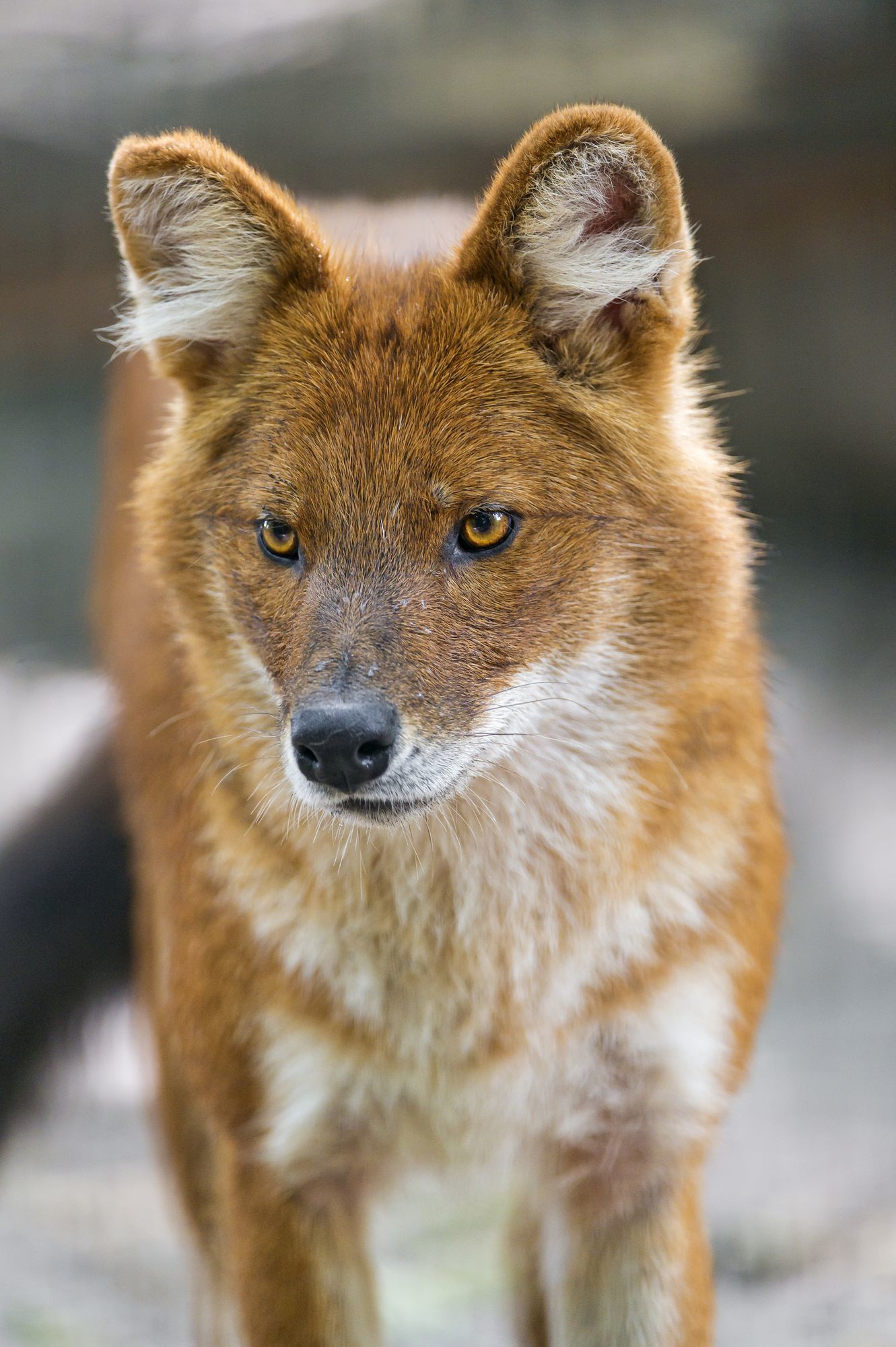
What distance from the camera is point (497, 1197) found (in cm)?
306

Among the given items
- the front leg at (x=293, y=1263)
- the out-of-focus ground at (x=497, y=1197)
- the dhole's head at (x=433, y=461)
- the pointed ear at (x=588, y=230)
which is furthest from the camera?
the out-of-focus ground at (x=497, y=1197)

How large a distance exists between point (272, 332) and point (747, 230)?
3363mm

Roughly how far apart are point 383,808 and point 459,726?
17 cm

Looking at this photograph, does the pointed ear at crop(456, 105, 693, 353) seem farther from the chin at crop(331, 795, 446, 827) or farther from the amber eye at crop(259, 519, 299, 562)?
the chin at crop(331, 795, 446, 827)

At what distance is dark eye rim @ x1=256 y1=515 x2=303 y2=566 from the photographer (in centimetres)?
239

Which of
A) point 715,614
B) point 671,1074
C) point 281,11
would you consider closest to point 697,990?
point 671,1074

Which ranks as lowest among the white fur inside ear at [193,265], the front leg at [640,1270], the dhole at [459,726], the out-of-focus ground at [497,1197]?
the out-of-focus ground at [497,1197]

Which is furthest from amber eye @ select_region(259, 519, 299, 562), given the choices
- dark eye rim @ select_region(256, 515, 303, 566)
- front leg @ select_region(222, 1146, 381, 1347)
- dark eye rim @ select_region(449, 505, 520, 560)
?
front leg @ select_region(222, 1146, 381, 1347)

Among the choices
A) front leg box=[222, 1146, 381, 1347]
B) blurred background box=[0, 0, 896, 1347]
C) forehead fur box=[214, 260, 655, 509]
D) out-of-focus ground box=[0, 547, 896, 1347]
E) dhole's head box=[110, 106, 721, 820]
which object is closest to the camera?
dhole's head box=[110, 106, 721, 820]

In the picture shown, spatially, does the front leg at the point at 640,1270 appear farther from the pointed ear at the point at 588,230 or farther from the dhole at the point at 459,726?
the pointed ear at the point at 588,230

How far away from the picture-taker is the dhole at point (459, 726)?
7.52 feet

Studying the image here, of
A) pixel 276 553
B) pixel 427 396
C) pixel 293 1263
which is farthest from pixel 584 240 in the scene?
pixel 293 1263

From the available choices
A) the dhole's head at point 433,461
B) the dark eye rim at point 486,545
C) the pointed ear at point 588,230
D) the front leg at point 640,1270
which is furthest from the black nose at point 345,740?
the front leg at point 640,1270

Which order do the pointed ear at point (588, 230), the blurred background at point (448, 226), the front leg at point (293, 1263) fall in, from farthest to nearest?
1. the blurred background at point (448, 226)
2. the front leg at point (293, 1263)
3. the pointed ear at point (588, 230)
